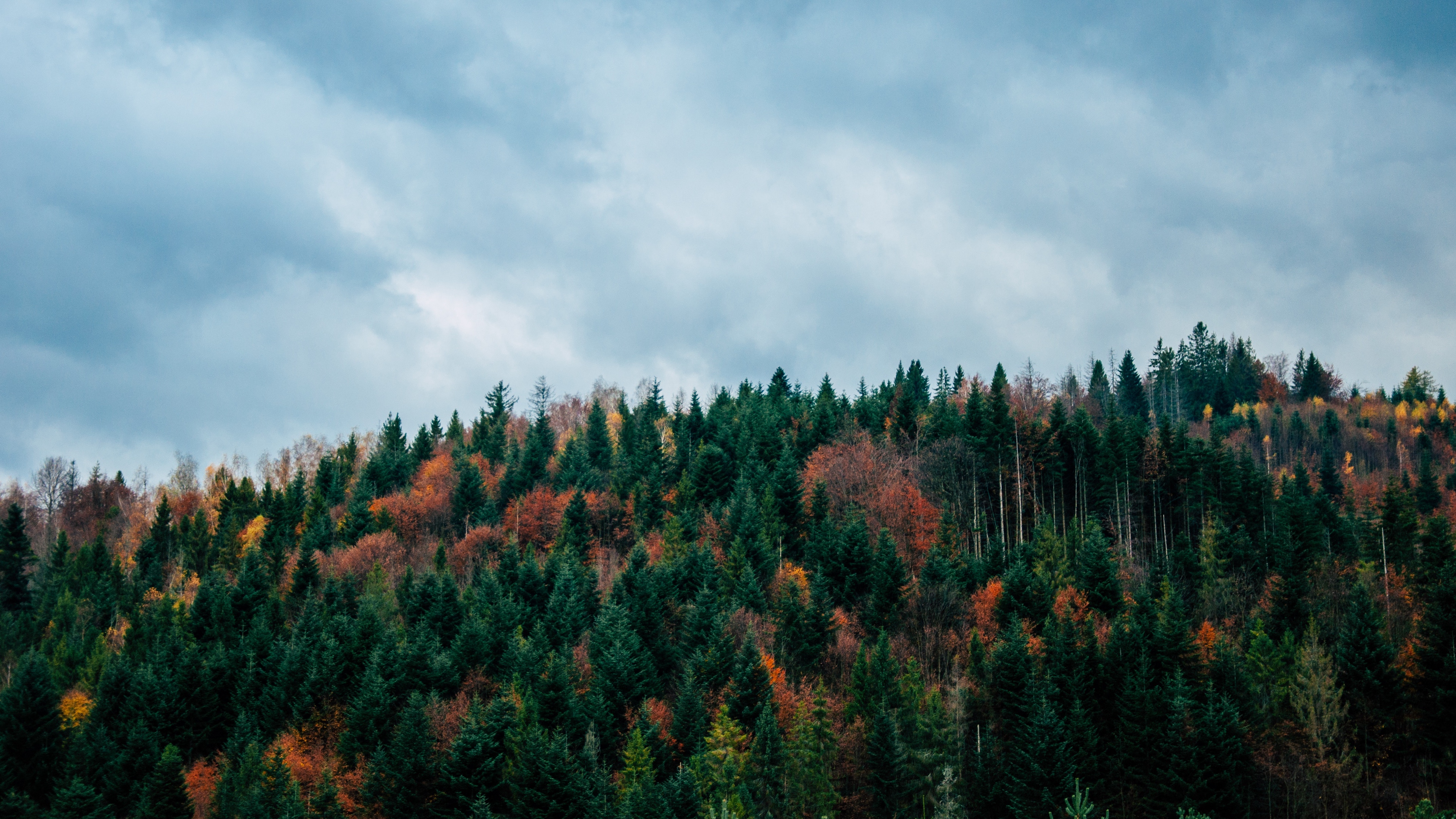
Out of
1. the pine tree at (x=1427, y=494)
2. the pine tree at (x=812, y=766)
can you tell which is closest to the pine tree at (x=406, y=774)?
the pine tree at (x=812, y=766)

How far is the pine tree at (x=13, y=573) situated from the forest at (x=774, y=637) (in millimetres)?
268

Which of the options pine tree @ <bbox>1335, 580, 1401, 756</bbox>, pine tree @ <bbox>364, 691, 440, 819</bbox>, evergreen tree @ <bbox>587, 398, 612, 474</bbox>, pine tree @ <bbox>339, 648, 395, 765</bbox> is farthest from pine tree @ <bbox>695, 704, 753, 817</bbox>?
evergreen tree @ <bbox>587, 398, 612, 474</bbox>

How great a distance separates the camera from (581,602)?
240ft

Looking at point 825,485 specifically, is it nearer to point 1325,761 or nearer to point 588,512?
point 588,512

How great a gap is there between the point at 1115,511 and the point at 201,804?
8211cm

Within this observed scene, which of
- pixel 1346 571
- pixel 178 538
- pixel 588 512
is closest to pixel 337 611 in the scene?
pixel 588 512

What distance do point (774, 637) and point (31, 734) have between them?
166ft

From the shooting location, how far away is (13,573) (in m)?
100

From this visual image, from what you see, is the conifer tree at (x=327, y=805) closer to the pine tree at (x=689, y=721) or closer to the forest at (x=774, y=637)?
the forest at (x=774, y=637)

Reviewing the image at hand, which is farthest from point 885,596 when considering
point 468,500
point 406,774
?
point 468,500

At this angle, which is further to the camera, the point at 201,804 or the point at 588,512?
the point at 588,512

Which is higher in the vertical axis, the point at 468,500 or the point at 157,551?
the point at 468,500

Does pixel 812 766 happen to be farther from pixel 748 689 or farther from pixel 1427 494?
pixel 1427 494

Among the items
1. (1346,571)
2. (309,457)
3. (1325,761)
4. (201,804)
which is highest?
(309,457)
